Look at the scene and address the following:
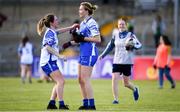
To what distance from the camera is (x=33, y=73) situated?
140 feet

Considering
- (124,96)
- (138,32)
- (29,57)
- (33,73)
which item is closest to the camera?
(124,96)

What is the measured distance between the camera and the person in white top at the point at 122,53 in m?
23.1

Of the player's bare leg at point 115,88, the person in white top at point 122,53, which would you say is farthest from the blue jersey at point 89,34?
the player's bare leg at point 115,88

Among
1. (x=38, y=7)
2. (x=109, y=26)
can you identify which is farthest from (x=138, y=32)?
(x=38, y=7)

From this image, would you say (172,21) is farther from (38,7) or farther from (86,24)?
(86,24)

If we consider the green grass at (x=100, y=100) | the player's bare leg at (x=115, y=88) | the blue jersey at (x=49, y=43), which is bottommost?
the green grass at (x=100, y=100)

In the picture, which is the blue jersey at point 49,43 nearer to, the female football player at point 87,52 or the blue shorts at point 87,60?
the female football player at point 87,52

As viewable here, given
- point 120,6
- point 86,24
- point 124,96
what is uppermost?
point 120,6

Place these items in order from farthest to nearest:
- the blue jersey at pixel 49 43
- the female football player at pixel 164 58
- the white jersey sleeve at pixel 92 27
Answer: the female football player at pixel 164 58 → the blue jersey at pixel 49 43 → the white jersey sleeve at pixel 92 27

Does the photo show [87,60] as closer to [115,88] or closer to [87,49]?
[87,49]

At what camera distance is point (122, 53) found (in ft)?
78.2

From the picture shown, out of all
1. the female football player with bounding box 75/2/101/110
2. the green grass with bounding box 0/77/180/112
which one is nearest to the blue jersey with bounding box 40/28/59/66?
the female football player with bounding box 75/2/101/110

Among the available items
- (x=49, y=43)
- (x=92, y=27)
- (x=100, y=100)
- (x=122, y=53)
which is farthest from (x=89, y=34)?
(x=100, y=100)

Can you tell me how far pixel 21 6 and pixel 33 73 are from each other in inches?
350
